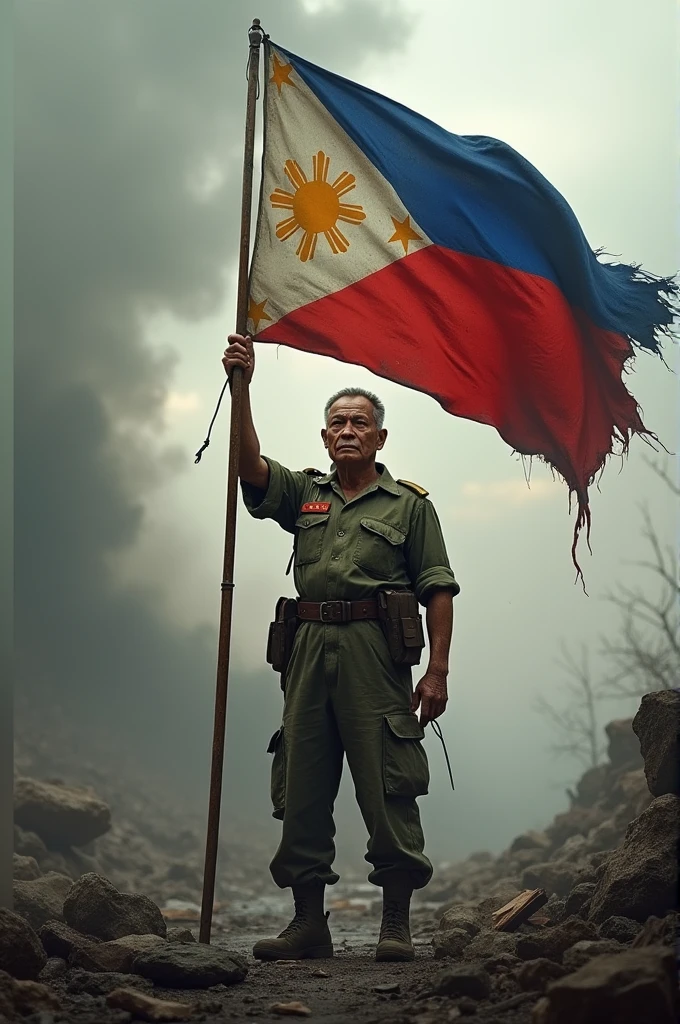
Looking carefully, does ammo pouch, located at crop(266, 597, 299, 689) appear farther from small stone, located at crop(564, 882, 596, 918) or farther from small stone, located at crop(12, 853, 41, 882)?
small stone, located at crop(12, 853, 41, 882)

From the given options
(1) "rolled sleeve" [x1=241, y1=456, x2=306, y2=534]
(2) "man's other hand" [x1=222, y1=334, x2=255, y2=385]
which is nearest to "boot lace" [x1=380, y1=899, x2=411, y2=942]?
(1) "rolled sleeve" [x1=241, y1=456, x2=306, y2=534]

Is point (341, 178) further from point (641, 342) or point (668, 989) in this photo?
point (668, 989)

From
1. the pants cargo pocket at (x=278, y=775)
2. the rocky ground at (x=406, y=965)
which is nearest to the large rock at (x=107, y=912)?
the rocky ground at (x=406, y=965)

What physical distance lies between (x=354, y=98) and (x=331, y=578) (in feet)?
6.86

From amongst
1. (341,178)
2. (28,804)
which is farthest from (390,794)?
(28,804)

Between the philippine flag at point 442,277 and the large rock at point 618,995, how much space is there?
246cm

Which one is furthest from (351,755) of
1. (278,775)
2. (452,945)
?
(452,945)

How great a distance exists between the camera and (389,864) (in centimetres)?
399

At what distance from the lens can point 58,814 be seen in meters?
7.43

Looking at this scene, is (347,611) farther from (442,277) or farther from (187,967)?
(442,277)

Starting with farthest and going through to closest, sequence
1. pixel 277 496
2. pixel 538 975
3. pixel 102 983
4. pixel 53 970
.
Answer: pixel 277 496 → pixel 53 970 → pixel 102 983 → pixel 538 975

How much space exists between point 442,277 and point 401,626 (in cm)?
158

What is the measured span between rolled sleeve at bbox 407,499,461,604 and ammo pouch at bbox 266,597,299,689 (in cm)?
49

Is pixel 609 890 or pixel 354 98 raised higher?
pixel 354 98
